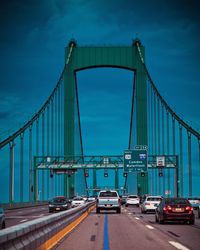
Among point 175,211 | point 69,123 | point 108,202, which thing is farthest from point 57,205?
point 69,123

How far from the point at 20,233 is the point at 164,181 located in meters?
67.0

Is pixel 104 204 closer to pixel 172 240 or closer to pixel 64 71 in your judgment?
pixel 172 240

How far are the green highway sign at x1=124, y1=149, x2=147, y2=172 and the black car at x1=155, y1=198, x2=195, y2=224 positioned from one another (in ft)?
143

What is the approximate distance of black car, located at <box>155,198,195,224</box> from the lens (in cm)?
2667

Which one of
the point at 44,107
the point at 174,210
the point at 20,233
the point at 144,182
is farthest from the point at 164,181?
the point at 20,233

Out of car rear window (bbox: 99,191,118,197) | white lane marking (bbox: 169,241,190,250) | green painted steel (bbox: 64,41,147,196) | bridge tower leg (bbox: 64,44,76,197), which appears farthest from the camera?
green painted steel (bbox: 64,41,147,196)

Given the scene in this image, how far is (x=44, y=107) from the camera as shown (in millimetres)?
84500

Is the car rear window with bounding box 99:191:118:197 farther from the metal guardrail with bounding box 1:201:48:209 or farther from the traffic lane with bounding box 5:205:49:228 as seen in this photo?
the metal guardrail with bounding box 1:201:48:209

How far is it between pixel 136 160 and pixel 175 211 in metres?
44.8

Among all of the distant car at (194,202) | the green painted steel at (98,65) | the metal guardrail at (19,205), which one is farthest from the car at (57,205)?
the green painted steel at (98,65)

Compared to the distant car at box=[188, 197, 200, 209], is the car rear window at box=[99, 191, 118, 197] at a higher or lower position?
higher

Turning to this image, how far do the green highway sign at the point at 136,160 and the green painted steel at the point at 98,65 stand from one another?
12392mm

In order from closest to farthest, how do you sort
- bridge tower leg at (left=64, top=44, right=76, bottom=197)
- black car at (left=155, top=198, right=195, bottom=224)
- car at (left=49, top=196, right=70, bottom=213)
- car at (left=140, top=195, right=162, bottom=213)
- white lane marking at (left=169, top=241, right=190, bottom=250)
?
white lane marking at (left=169, top=241, right=190, bottom=250) → black car at (left=155, top=198, right=195, bottom=224) → car at (left=140, top=195, right=162, bottom=213) → car at (left=49, top=196, right=70, bottom=213) → bridge tower leg at (left=64, top=44, right=76, bottom=197)

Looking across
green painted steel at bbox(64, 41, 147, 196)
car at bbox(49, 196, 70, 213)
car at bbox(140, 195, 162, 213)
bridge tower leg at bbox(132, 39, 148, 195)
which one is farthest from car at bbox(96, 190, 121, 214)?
green painted steel at bbox(64, 41, 147, 196)
